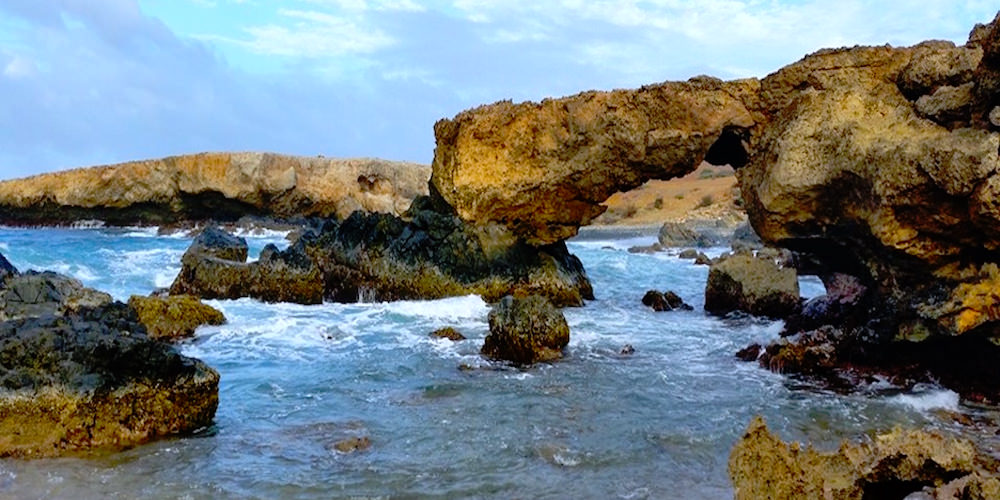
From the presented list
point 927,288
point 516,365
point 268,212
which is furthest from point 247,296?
point 268,212

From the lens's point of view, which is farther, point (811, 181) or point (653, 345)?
point (653, 345)

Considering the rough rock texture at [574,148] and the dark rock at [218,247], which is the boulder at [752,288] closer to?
the rough rock texture at [574,148]

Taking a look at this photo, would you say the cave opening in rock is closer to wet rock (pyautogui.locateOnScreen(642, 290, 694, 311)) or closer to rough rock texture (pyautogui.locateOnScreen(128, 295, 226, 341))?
wet rock (pyautogui.locateOnScreen(642, 290, 694, 311))

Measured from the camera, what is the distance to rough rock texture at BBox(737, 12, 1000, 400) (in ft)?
Result: 29.9

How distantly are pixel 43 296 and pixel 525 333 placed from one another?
26.2 ft

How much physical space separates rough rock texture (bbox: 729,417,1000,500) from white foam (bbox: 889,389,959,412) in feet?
15.7

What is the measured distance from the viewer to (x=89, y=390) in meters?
7.87

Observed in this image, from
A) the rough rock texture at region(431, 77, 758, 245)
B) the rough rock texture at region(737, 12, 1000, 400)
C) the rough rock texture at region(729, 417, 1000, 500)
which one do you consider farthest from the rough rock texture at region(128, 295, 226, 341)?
the rough rock texture at region(729, 417, 1000, 500)

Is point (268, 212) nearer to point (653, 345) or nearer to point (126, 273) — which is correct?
point (126, 273)

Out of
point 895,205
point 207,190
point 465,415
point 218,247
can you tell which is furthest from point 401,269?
point 207,190

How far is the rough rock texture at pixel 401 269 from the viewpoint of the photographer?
17922mm

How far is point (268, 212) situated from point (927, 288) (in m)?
42.2

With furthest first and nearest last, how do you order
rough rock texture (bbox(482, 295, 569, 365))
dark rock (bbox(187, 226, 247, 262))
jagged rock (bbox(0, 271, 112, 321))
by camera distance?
1. dark rock (bbox(187, 226, 247, 262))
2. jagged rock (bbox(0, 271, 112, 321))
3. rough rock texture (bbox(482, 295, 569, 365))

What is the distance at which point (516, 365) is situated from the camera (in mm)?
11672
